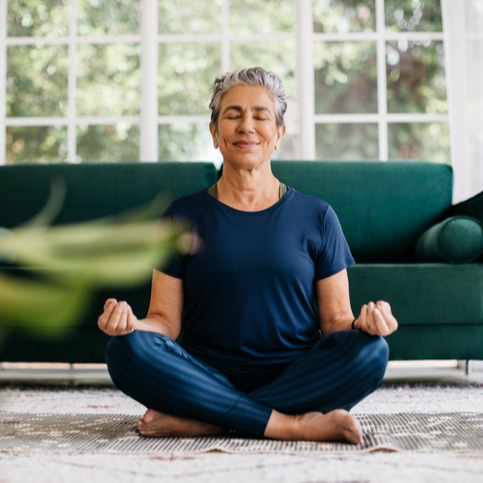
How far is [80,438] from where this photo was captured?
1.80 metres

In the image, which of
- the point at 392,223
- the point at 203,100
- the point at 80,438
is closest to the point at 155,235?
the point at 80,438

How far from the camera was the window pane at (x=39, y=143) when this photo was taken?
4375 millimetres

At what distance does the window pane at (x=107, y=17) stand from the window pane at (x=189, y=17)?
164 millimetres

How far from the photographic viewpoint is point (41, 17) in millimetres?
4418

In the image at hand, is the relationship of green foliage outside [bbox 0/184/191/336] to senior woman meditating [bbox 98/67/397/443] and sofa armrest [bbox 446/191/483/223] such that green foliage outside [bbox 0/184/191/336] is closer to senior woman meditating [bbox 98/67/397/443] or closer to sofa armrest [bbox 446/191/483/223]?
senior woman meditating [bbox 98/67/397/443]

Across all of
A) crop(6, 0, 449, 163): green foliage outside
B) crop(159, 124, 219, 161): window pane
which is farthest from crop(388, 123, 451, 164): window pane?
crop(159, 124, 219, 161): window pane

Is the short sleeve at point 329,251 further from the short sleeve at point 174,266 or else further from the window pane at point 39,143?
the window pane at point 39,143

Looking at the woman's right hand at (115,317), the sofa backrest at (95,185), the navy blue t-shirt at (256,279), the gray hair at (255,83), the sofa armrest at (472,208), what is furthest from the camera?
the sofa backrest at (95,185)

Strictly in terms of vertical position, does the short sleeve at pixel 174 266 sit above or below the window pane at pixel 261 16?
below

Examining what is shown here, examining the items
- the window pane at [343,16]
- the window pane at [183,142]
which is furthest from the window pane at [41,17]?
the window pane at [343,16]

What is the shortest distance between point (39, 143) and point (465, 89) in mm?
2413

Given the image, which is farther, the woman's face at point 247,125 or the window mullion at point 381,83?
the window mullion at point 381,83

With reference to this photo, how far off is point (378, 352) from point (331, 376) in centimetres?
12

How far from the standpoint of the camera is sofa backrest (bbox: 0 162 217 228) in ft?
11.4
